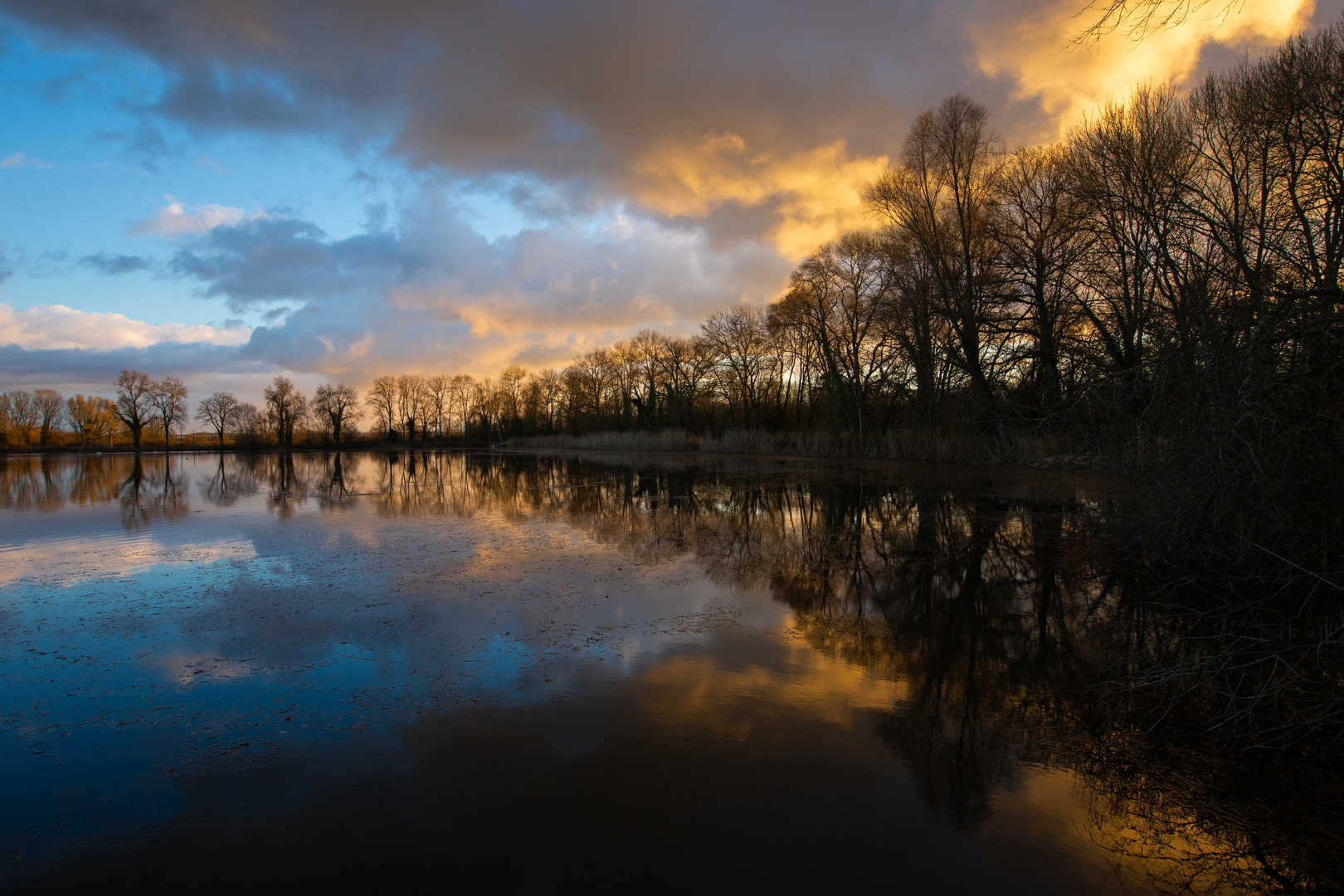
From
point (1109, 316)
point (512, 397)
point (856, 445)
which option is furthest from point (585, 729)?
point (512, 397)

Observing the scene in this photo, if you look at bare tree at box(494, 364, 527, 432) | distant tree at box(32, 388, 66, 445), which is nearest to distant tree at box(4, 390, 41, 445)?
distant tree at box(32, 388, 66, 445)

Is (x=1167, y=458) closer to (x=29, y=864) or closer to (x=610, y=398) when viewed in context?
(x=29, y=864)

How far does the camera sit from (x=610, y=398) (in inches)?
2168

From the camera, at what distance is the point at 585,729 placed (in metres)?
3.05

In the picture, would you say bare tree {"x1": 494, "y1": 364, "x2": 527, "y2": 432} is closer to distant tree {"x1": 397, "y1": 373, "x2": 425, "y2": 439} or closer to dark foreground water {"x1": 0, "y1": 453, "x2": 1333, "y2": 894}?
distant tree {"x1": 397, "y1": 373, "x2": 425, "y2": 439}

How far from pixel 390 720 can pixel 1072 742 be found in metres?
3.44

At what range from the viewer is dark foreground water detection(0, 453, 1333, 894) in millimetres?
2164

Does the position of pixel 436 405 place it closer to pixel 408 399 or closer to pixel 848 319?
pixel 408 399

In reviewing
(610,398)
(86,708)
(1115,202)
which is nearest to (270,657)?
(86,708)

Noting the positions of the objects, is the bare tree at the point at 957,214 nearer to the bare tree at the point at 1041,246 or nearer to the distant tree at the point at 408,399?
the bare tree at the point at 1041,246

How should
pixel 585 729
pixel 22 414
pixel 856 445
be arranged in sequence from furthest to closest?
pixel 22 414 → pixel 856 445 → pixel 585 729

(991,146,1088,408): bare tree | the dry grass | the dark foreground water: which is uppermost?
(991,146,1088,408): bare tree

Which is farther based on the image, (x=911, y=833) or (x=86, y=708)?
(x=86, y=708)

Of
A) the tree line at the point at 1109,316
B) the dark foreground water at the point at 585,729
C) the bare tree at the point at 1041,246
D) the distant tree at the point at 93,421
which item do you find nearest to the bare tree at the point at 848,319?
the tree line at the point at 1109,316
